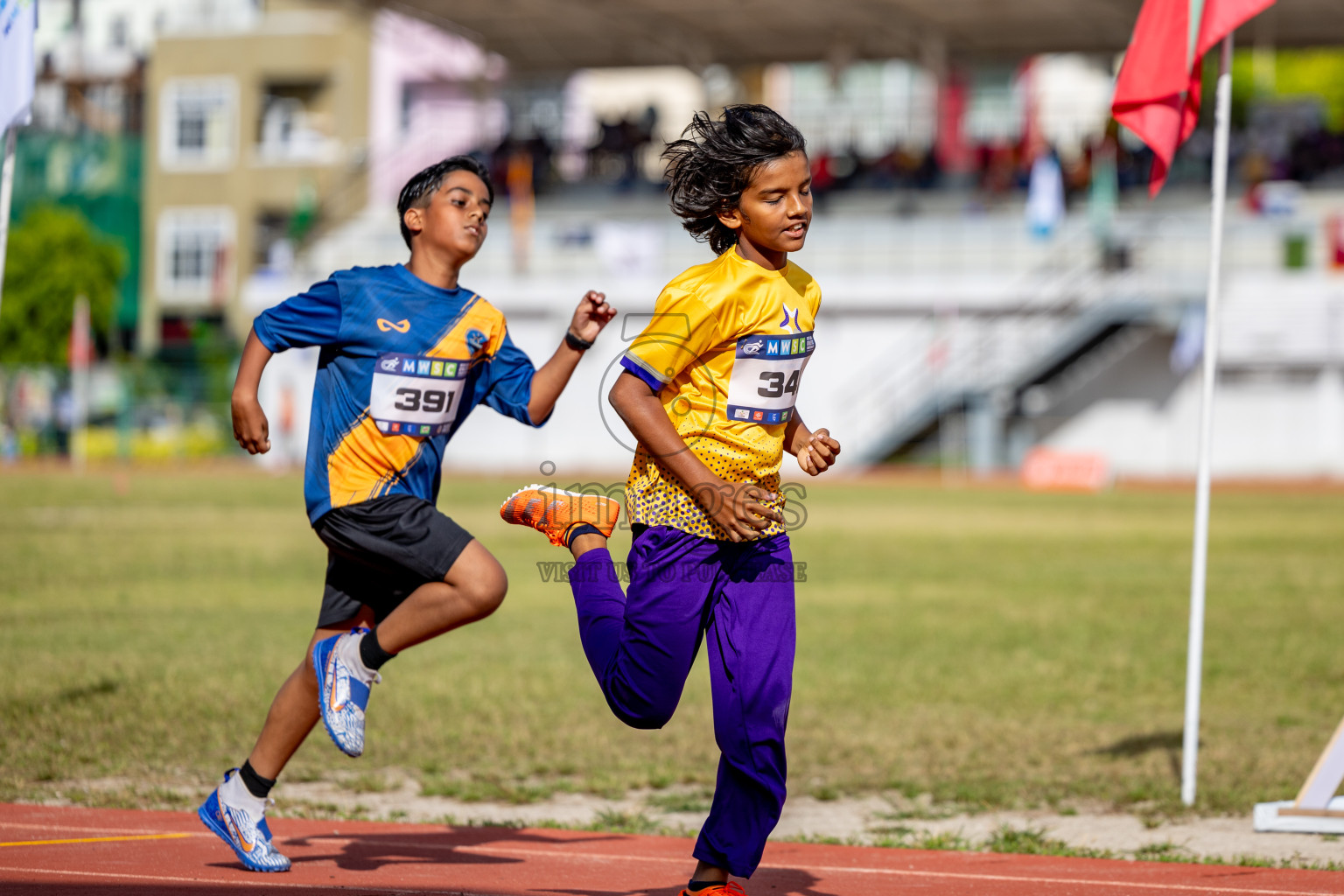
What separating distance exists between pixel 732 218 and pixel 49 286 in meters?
46.7

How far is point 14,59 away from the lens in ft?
21.8

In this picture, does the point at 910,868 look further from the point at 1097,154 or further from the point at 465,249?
the point at 1097,154

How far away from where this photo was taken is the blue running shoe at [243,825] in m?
5.06

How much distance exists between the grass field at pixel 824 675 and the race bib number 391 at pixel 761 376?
3028 mm

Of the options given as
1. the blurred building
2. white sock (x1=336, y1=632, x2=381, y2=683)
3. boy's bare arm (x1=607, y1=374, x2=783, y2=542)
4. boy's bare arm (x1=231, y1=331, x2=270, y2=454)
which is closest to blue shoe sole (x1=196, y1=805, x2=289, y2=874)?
white sock (x1=336, y1=632, x2=381, y2=683)

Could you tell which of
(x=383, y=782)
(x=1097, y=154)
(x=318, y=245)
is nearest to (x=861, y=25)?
(x=1097, y=154)

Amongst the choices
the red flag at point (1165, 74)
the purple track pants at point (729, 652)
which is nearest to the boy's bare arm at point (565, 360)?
the purple track pants at point (729, 652)

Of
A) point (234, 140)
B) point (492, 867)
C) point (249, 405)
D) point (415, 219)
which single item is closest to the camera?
point (249, 405)

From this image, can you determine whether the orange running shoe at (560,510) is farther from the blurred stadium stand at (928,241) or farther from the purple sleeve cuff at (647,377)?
the blurred stadium stand at (928,241)

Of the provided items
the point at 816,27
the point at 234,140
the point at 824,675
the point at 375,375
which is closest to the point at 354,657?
Answer: the point at 375,375

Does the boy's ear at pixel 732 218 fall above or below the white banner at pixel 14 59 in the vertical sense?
below

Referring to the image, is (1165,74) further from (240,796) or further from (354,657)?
(240,796)

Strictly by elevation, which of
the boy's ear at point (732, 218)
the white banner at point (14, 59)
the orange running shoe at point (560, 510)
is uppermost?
the white banner at point (14, 59)

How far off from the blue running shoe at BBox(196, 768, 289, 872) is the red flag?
15.3 feet
